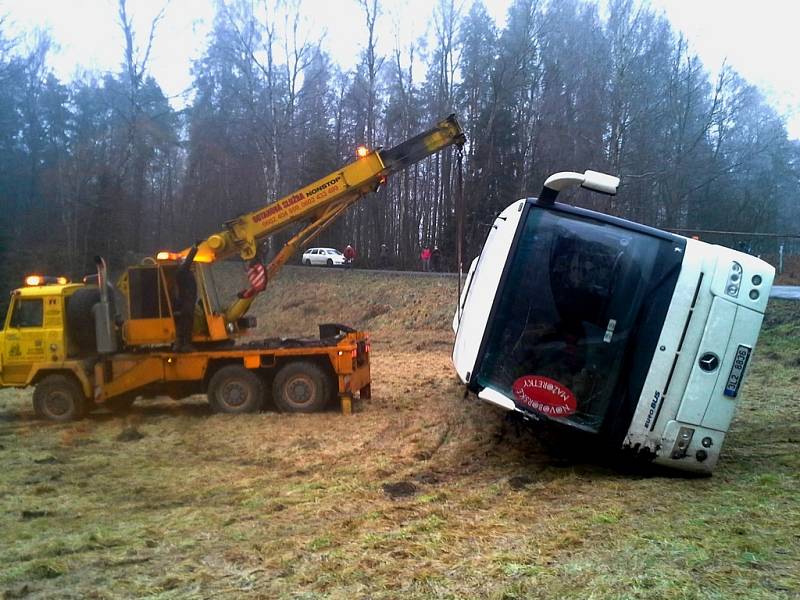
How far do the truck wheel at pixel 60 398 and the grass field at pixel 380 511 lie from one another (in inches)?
15.8

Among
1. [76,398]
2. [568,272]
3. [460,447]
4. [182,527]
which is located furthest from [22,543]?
[76,398]

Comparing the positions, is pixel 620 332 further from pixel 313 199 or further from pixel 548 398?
pixel 313 199

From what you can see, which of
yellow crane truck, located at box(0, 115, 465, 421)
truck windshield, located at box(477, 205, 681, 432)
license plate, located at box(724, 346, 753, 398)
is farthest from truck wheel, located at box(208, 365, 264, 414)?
license plate, located at box(724, 346, 753, 398)

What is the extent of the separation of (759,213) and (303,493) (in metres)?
36.7

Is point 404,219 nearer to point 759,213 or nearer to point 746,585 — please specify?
point 759,213

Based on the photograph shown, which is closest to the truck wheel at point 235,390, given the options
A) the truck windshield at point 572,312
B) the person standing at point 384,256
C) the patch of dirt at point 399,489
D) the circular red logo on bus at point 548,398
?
the patch of dirt at point 399,489

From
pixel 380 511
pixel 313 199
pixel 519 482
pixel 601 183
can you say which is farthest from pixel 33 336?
pixel 601 183

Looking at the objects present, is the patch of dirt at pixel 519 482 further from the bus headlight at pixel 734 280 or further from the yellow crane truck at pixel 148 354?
the yellow crane truck at pixel 148 354

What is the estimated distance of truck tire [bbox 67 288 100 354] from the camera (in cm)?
A: 1134

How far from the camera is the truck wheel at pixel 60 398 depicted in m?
11.3

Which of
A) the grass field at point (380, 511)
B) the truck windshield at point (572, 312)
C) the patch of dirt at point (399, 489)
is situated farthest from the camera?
the patch of dirt at point (399, 489)

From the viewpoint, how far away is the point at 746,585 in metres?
3.85

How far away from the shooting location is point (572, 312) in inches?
257

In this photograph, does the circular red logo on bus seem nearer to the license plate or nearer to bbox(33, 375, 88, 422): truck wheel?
the license plate
